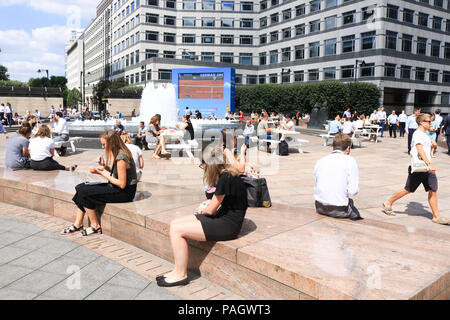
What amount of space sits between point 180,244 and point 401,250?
2.20m

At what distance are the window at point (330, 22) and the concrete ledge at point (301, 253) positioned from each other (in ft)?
169

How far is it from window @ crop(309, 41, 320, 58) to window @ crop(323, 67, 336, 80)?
303 cm

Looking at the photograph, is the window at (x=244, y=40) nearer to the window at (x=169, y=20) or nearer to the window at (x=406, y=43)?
the window at (x=169, y=20)

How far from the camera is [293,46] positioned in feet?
193

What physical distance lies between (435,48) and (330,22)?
1396 centimetres

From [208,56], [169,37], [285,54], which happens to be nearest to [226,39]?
[208,56]

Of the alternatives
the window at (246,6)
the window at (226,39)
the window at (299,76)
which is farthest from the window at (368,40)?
the window at (226,39)

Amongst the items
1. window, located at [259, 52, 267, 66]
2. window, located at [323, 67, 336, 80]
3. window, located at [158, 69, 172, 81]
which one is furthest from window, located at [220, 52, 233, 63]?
window, located at [323, 67, 336, 80]

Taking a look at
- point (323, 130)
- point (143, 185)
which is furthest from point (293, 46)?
point (143, 185)

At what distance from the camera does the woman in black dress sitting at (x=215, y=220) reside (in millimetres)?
3803

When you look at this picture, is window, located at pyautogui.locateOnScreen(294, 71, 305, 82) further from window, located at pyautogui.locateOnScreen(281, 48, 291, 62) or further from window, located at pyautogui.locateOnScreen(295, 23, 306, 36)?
window, located at pyautogui.locateOnScreen(295, 23, 306, 36)

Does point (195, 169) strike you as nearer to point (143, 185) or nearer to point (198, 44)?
point (143, 185)

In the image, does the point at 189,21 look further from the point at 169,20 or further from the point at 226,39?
the point at 226,39

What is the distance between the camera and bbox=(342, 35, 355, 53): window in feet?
160
